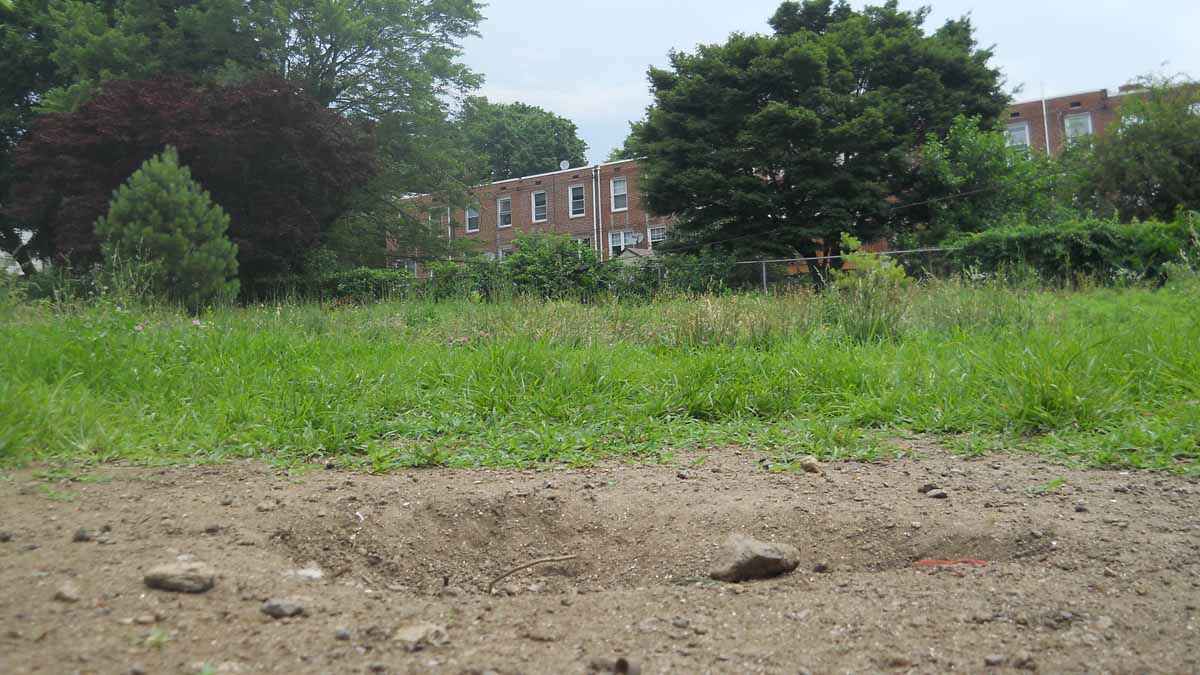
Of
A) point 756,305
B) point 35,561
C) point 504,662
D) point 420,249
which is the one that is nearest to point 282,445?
point 35,561

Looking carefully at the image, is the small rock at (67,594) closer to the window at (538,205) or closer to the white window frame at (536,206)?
the white window frame at (536,206)

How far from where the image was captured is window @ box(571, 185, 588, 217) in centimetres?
4075

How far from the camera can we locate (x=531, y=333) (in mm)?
6930

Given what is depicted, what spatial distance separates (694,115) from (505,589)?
2050 centimetres

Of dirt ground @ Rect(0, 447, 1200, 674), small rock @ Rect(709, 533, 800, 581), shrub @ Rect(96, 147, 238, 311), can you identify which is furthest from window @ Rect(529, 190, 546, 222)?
small rock @ Rect(709, 533, 800, 581)

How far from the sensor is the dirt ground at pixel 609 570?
1.96 meters

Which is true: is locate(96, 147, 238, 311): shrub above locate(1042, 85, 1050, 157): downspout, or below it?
below

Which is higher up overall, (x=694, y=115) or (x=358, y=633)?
(x=694, y=115)

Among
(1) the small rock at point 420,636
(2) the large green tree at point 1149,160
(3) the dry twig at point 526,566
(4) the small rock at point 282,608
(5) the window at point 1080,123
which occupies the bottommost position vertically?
(3) the dry twig at point 526,566

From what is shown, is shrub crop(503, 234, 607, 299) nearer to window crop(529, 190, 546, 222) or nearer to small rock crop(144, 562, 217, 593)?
small rock crop(144, 562, 217, 593)

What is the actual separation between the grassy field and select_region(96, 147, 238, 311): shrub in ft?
15.1

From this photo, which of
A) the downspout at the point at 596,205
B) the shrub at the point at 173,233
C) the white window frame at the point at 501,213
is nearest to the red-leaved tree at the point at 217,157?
the shrub at the point at 173,233

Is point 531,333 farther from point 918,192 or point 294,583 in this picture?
point 918,192

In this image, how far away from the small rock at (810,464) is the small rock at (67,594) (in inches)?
109
